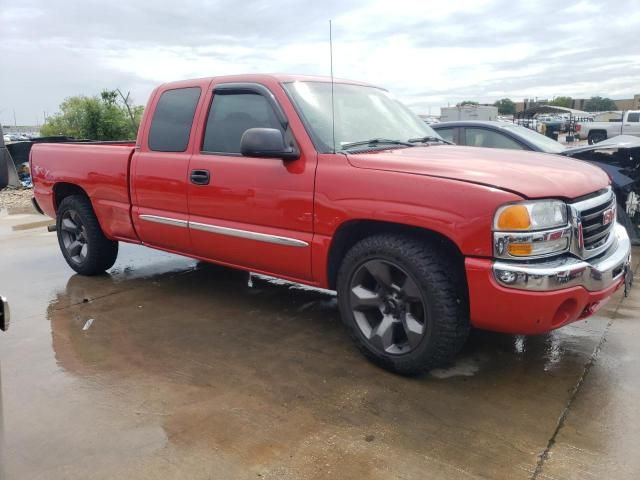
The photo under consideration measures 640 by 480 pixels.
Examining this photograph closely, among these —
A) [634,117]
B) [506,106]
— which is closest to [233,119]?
[634,117]

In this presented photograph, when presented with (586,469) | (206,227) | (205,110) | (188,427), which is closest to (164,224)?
(206,227)

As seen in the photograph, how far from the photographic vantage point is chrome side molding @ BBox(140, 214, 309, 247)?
365cm

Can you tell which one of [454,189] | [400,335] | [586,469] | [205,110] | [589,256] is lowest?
[586,469]

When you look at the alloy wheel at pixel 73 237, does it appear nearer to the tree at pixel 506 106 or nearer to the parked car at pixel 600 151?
the parked car at pixel 600 151

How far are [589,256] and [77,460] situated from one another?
2.78 metres

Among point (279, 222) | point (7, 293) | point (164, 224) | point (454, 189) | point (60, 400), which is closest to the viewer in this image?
point (454, 189)

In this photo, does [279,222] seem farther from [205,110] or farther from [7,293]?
[7,293]

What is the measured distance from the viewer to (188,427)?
2777 millimetres

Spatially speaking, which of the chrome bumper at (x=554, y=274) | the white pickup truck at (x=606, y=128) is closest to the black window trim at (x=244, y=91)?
the chrome bumper at (x=554, y=274)

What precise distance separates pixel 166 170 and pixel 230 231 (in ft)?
2.78

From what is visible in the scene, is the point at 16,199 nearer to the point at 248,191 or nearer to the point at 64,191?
the point at 64,191

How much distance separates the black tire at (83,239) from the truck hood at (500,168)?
303cm

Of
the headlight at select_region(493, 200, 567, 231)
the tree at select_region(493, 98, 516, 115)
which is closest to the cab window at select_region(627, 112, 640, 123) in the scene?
→ the headlight at select_region(493, 200, 567, 231)

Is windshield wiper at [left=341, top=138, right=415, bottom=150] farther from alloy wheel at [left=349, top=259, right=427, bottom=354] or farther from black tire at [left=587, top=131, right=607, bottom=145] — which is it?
black tire at [left=587, top=131, right=607, bottom=145]
